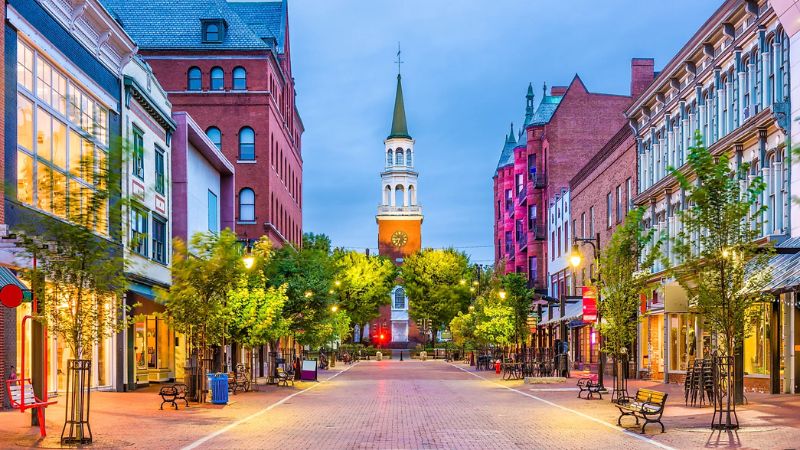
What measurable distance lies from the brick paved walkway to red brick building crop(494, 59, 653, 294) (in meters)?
41.7

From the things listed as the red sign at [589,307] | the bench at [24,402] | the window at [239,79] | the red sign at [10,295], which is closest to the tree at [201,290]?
the bench at [24,402]

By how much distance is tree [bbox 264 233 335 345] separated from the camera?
5150 centimetres

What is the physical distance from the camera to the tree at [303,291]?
169 ft

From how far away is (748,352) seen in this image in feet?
115

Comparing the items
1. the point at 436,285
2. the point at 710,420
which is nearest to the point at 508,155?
the point at 436,285

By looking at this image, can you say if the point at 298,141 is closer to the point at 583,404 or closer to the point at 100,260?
the point at 583,404

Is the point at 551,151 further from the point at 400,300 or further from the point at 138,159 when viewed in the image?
the point at 400,300

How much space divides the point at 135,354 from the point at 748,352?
21587 millimetres

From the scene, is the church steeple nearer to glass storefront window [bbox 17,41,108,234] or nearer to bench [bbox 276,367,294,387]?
bench [bbox 276,367,294,387]

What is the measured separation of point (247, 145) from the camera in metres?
67.0

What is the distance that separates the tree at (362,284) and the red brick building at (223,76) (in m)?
42.9

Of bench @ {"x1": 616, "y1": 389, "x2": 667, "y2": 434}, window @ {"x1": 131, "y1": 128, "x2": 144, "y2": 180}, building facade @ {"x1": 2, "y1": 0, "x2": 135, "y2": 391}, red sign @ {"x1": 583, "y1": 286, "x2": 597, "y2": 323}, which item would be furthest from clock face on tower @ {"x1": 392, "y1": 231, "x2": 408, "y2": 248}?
bench @ {"x1": 616, "y1": 389, "x2": 667, "y2": 434}

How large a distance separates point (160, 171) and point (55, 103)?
13992mm

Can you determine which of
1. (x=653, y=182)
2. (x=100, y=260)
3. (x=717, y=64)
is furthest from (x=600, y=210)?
(x=100, y=260)
